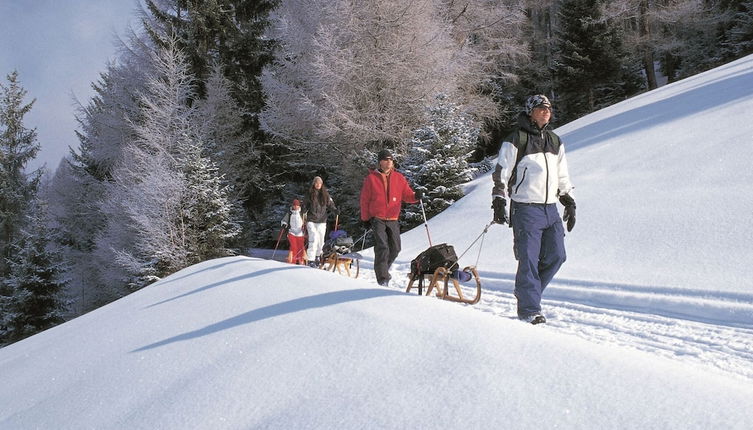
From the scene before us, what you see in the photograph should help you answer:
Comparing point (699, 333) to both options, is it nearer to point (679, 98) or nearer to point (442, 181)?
point (442, 181)

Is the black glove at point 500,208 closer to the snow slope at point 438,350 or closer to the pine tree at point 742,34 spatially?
the snow slope at point 438,350

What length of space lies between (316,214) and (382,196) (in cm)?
403

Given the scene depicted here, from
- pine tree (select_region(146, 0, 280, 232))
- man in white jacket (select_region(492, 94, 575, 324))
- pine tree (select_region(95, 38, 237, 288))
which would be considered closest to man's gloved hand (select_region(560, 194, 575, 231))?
man in white jacket (select_region(492, 94, 575, 324))

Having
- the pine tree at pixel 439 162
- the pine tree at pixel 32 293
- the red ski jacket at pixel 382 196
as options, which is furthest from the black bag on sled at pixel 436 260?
the pine tree at pixel 32 293

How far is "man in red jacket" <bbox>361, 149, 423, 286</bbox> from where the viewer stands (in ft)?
21.7

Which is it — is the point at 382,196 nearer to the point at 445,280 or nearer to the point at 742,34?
the point at 445,280

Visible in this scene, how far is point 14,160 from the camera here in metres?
35.3

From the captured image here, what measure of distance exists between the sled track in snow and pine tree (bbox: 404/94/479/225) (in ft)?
28.2

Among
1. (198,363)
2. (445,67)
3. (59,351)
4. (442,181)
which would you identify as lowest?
(59,351)

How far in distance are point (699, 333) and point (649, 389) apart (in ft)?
10.0

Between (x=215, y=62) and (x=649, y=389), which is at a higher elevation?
(x=215, y=62)

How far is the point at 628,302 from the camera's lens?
522 centimetres

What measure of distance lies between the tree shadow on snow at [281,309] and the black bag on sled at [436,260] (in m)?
2.08

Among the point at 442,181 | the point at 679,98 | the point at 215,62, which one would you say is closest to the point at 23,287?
the point at 215,62
